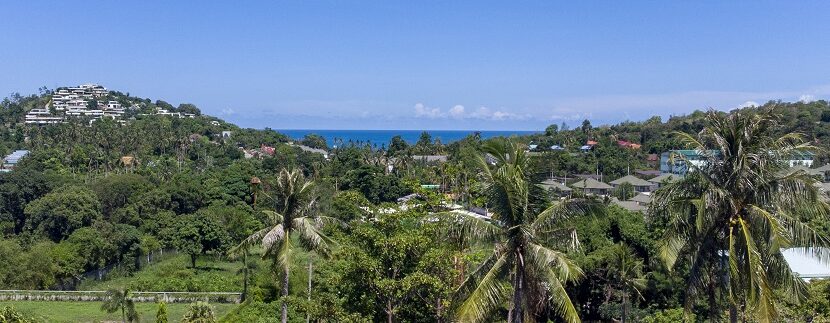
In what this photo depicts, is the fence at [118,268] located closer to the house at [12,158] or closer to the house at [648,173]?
the house at [12,158]

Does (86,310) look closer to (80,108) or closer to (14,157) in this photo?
(14,157)

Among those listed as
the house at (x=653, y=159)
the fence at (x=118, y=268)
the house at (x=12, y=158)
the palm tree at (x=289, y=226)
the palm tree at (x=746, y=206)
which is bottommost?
the fence at (x=118, y=268)

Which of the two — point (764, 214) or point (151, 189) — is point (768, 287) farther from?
point (151, 189)

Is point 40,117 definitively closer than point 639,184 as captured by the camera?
No

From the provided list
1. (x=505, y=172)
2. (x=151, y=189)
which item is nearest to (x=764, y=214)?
(x=505, y=172)

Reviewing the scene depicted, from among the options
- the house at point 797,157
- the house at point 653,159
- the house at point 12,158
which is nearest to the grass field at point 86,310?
the house at point 797,157

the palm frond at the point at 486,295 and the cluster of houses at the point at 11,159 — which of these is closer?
the palm frond at the point at 486,295

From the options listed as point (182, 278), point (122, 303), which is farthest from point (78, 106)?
point (122, 303)
